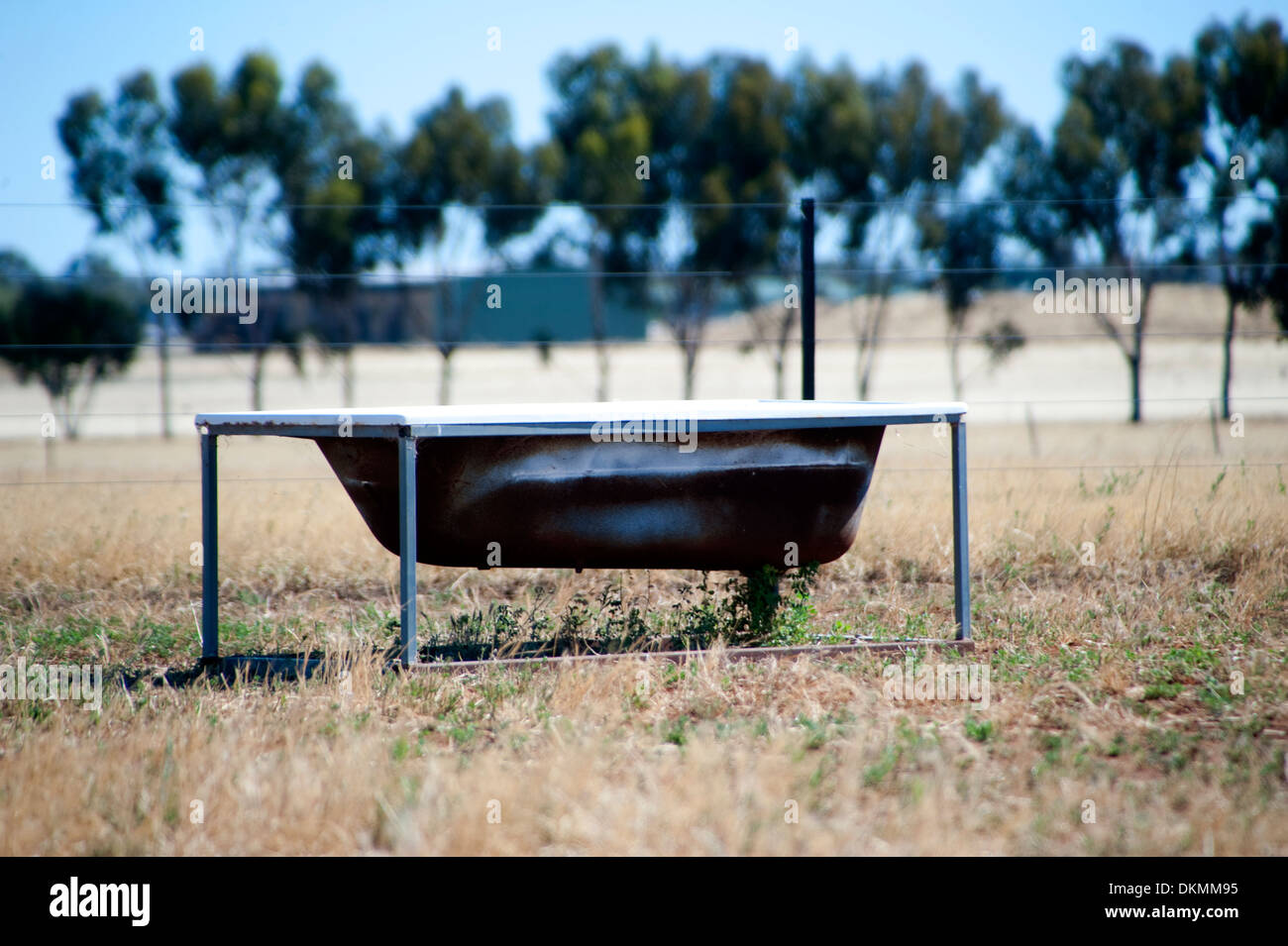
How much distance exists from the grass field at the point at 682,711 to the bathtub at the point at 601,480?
516 millimetres

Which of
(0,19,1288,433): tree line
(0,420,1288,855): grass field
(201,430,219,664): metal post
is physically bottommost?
(0,420,1288,855): grass field

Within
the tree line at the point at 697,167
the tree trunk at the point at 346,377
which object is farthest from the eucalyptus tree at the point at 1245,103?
the tree trunk at the point at 346,377

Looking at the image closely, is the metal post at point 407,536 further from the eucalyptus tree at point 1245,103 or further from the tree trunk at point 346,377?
the eucalyptus tree at point 1245,103

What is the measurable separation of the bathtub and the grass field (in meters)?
0.52

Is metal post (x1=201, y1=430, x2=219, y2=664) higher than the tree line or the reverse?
the reverse

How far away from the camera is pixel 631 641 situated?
536 cm

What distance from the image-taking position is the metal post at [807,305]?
267 inches

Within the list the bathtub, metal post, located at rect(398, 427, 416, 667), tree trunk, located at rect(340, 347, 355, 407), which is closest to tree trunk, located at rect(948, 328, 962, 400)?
the bathtub

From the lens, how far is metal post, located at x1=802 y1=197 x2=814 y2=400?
678 centimetres

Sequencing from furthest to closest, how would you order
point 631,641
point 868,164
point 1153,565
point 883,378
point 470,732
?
point 883,378, point 868,164, point 1153,565, point 631,641, point 470,732

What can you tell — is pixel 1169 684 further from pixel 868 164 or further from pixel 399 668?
pixel 868 164

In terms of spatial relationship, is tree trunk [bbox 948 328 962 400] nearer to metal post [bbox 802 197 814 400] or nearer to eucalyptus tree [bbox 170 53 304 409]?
metal post [bbox 802 197 814 400]

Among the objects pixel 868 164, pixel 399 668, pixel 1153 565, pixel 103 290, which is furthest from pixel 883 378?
pixel 399 668
